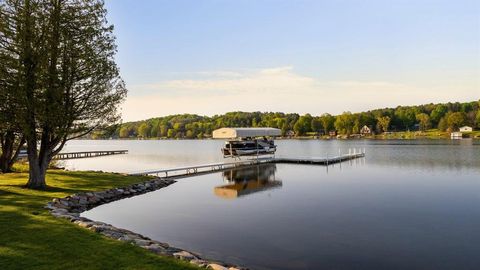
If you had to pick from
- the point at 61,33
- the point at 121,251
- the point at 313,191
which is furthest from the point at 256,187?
the point at 121,251

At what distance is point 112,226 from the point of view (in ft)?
51.3

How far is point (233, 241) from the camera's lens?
1448cm

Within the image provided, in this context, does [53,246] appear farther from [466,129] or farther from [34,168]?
[466,129]

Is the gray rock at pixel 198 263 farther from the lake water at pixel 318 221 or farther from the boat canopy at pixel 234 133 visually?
the boat canopy at pixel 234 133

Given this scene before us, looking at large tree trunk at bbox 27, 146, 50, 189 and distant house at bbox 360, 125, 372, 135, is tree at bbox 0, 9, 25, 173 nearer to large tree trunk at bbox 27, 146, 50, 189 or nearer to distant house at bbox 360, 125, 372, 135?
large tree trunk at bbox 27, 146, 50, 189

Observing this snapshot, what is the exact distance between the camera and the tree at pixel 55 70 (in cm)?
2092

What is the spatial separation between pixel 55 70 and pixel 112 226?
1137 cm

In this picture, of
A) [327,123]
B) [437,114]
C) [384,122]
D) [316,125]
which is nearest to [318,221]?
[384,122]

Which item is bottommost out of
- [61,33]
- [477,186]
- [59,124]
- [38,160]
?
[477,186]

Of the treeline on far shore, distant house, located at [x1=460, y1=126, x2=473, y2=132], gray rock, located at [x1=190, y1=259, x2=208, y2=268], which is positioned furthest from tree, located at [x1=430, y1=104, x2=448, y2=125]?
gray rock, located at [x1=190, y1=259, x2=208, y2=268]

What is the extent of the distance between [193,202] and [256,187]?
757cm

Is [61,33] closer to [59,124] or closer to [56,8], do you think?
[56,8]

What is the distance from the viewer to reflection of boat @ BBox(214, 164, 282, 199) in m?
27.1

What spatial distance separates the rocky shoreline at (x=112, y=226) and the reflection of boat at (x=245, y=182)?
5.36 metres
